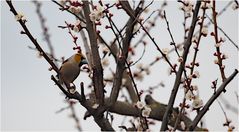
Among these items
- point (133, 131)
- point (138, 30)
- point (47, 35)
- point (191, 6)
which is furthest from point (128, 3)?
point (47, 35)

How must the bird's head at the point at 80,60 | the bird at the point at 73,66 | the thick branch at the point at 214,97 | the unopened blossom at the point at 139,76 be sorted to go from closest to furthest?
the thick branch at the point at 214,97
the bird at the point at 73,66
the bird's head at the point at 80,60
the unopened blossom at the point at 139,76

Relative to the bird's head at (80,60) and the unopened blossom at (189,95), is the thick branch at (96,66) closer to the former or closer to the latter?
the unopened blossom at (189,95)

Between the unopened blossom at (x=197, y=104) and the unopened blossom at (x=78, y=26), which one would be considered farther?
the unopened blossom at (x=78, y=26)

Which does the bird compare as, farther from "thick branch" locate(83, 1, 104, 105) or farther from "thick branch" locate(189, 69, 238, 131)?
"thick branch" locate(189, 69, 238, 131)

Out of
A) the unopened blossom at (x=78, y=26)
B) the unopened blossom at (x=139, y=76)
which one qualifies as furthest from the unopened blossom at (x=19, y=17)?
the unopened blossom at (x=139, y=76)

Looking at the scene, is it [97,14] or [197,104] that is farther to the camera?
[97,14]

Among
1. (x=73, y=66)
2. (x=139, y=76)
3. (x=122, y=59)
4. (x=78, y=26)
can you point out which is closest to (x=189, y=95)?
(x=122, y=59)

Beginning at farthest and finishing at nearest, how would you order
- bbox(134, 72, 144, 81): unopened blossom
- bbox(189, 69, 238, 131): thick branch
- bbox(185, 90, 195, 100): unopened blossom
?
1. bbox(134, 72, 144, 81): unopened blossom
2. bbox(185, 90, 195, 100): unopened blossom
3. bbox(189, 69, 238, 131): thick branch

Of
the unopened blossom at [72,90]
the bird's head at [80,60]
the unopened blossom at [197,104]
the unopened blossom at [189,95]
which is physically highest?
the bird's head at [80,60]

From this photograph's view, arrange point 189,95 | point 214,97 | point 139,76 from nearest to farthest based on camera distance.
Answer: point 214,97 < point 189,95 < point 139,76

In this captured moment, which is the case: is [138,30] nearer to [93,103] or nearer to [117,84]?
[117,84]

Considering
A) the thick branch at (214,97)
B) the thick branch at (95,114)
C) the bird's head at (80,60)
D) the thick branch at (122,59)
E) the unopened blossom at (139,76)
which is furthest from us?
the unopened blossom at (139,76)

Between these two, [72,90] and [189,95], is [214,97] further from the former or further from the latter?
[72,90]

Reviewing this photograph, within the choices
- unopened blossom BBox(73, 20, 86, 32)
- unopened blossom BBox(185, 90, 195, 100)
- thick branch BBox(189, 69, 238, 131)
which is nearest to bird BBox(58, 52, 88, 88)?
unopened blossom BBox(73, 20, 86, 32)
